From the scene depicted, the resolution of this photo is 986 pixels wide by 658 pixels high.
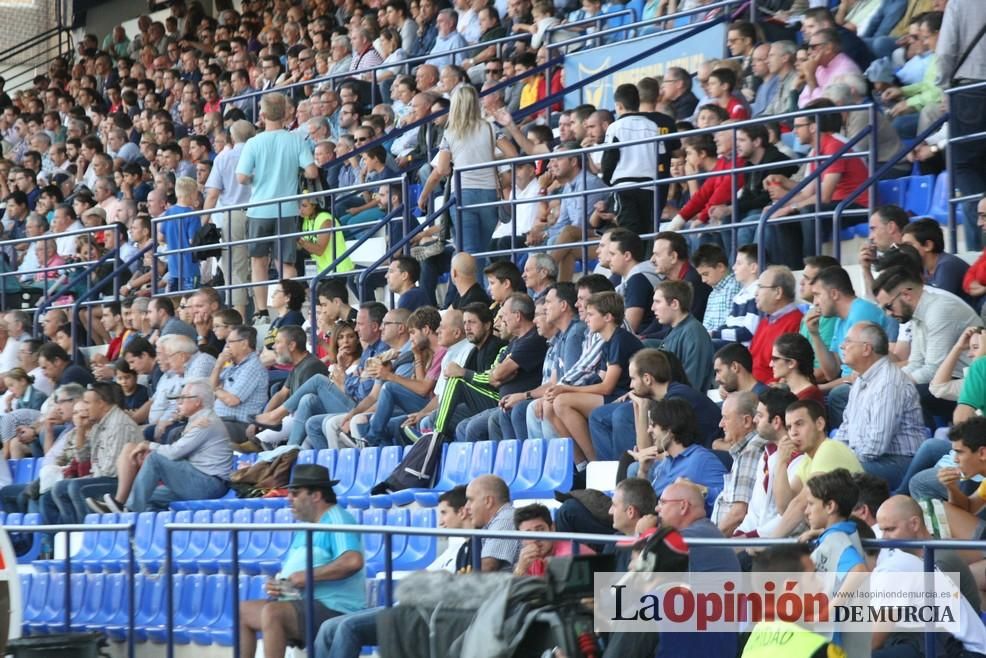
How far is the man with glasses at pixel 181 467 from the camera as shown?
12.5m

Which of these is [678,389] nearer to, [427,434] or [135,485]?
[427,434]

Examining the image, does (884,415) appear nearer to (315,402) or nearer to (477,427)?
(477,427)

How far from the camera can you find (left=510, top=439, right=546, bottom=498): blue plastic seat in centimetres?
1038

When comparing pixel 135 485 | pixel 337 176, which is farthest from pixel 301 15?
pixel 135 485

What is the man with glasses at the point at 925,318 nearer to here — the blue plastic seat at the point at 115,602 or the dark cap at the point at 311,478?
the dark cap at the point at 311,478

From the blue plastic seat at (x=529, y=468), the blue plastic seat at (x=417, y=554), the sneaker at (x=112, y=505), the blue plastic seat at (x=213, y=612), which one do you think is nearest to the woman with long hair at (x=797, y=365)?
the blue plastic seat at (x=529, y=468)

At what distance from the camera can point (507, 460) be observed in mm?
10734

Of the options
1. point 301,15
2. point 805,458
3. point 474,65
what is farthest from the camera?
point 301,15

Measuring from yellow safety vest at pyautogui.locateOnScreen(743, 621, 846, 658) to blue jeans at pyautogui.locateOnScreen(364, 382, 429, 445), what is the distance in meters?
6.01

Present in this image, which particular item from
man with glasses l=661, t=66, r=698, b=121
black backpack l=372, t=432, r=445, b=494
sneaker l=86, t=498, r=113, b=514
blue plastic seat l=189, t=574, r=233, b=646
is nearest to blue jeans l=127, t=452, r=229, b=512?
sneaker l=86, t=498, r=113, b=514

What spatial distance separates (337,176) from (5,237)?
19.9 feet

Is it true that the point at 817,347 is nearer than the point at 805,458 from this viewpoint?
No

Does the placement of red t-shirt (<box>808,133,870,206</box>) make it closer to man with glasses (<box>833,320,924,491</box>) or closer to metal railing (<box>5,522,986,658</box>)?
man with glasses (<box>833,320,924,491</box>)

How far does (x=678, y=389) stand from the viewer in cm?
966
